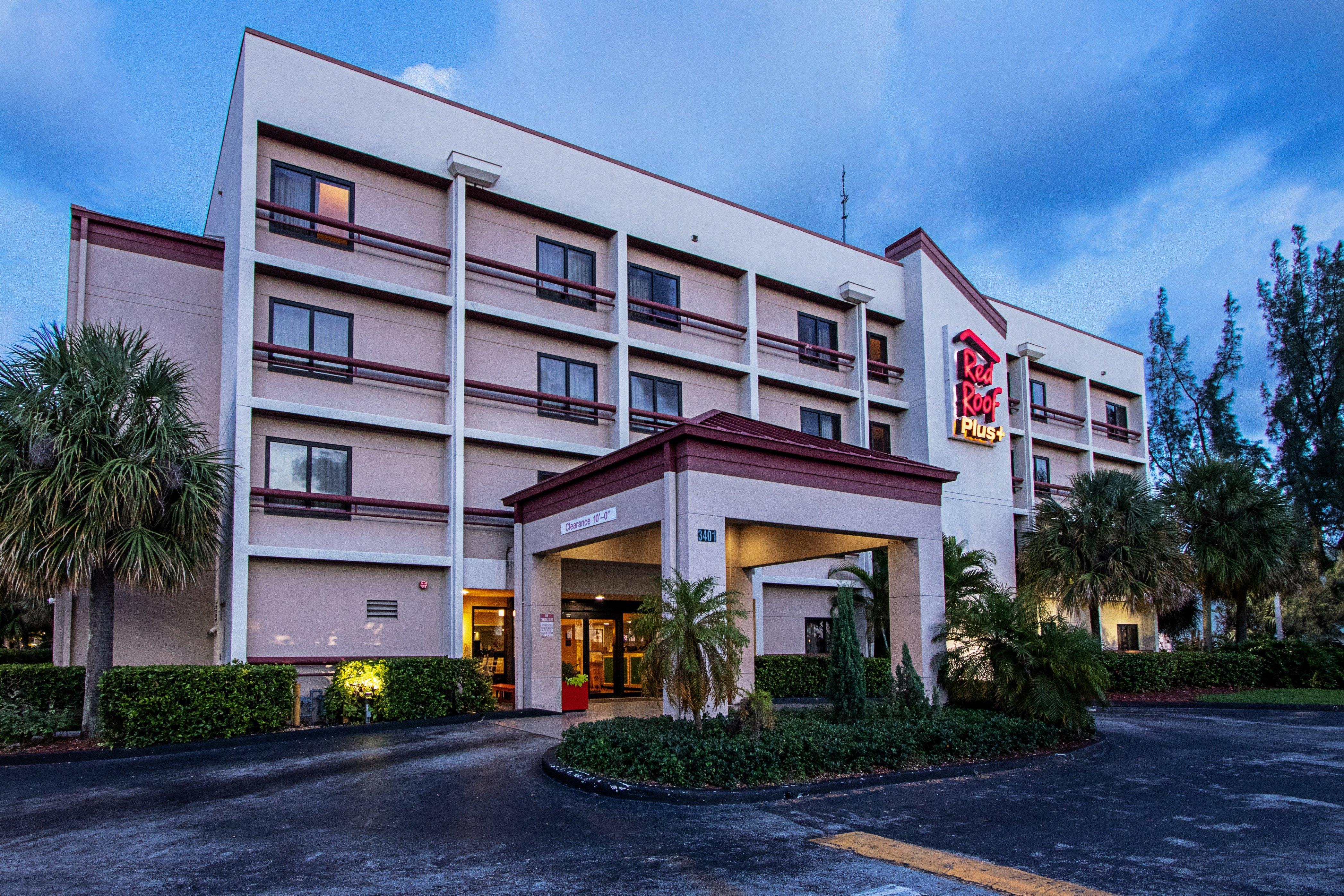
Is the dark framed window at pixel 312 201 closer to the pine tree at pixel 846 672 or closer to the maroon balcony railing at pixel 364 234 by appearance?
the maroon balcony railing at pixel 364 234

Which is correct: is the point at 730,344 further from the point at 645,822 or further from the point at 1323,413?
the point at 1323,413

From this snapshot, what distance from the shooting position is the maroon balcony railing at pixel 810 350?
2492 centimetres

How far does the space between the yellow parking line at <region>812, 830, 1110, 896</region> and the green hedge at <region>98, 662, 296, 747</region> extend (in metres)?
10.5

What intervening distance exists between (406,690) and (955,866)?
38.3 feet

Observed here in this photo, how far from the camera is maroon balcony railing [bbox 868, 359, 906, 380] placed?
2705 centimetres

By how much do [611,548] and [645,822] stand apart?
9.86m

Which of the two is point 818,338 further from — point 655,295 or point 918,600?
point 918,600

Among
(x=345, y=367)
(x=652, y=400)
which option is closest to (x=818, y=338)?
(x=652, y=400)

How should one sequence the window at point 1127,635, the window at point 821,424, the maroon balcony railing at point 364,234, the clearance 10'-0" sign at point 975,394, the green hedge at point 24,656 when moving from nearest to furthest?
the maroon balcony railing at point 364,234, the green hedge at point 24,656, the window at point 821,424, the clearance 10'-0" sign at point 975,394, the window at point 1127,635

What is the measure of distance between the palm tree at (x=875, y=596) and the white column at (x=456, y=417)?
8.52 meters

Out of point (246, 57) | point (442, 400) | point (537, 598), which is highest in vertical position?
point (246, 57)

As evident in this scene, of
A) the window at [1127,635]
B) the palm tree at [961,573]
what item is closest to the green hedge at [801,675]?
the palm tree at [961,573]

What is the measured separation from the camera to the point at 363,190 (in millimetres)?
19375

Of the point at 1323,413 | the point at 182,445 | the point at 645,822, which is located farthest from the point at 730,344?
the point at 1323,413
